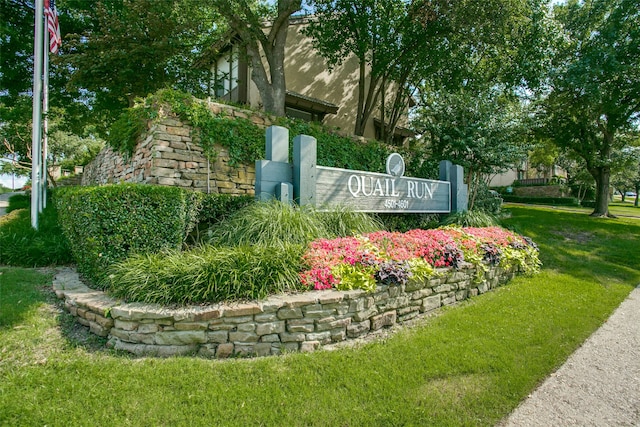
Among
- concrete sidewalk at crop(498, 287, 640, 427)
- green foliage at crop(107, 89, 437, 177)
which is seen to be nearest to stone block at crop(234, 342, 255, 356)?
concrete sidewalk at crop(498, 287, 640, 427)

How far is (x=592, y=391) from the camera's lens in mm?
2600

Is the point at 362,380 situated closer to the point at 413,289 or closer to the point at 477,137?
the point at 413,289

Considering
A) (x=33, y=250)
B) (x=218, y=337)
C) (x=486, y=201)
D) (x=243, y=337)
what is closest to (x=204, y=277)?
(x=218, y=337)

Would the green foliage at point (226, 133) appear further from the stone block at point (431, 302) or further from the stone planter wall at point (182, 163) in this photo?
the stone block at point (431, 302)

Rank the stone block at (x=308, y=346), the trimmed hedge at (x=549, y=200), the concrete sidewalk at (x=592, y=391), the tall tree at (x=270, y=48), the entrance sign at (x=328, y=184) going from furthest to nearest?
1. the trimmed hedge at (x=549, y=200)
2. the tall tree at (x=270, y=48)
3. the entrance sign at (x=328, y=184)
4. the stone block at (x=308, y=346)
5. the concrete sidewalk at (x=592, y=391)

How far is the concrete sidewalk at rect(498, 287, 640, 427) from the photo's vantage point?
2260mm

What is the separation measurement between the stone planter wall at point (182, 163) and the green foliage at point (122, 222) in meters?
1.91

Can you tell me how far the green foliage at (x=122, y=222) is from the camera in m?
3.53

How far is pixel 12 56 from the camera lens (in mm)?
12141

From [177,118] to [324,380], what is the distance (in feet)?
17.6

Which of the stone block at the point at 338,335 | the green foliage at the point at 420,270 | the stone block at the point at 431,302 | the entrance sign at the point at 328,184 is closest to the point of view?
the stone block at the point at 338,335

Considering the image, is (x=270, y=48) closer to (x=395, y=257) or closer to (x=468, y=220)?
(x=468, y=220)

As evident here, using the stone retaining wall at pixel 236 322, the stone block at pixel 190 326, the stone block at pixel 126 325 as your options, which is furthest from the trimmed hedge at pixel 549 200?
the stone block at pixel 126 325

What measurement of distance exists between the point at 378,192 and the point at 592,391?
4165 mm
